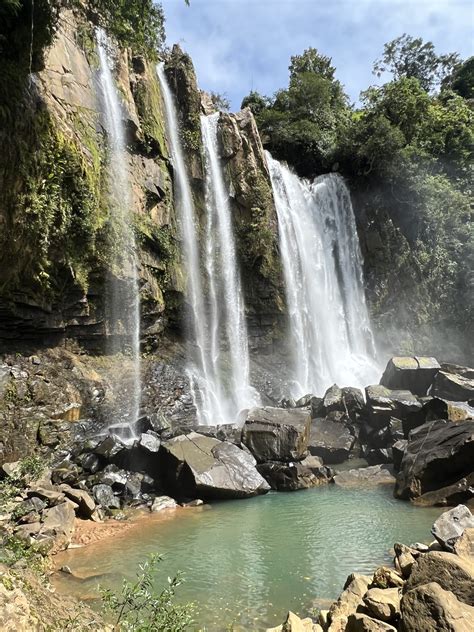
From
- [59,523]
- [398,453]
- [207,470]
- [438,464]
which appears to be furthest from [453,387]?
[59,523]

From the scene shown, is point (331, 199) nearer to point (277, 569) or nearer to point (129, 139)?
point (129, 139)

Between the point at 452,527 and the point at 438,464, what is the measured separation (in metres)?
4.64

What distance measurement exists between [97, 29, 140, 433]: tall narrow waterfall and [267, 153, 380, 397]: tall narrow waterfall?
25.5 ft

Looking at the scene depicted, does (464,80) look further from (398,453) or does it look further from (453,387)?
(398,453)

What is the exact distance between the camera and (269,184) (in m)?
23.0

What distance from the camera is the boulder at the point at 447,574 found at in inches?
179

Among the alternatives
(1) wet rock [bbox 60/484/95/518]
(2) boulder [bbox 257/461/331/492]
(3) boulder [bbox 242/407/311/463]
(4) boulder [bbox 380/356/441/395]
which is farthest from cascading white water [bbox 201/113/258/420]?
(1) wet rock [bbox 60/484/95/518]

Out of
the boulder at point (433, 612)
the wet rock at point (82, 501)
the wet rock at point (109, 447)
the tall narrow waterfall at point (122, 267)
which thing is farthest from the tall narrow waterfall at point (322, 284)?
the boulder at point (433, 612)

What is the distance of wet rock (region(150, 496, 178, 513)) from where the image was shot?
34.6ft

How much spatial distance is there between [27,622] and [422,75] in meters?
50.1

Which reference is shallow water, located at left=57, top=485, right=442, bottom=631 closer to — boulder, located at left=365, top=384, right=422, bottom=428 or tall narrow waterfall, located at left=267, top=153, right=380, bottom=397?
boulder, located at left=365, top=384, right=422, bottom=428

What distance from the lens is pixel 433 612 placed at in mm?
3889

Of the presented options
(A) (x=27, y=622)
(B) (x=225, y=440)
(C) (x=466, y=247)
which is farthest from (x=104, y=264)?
(C) (x=466, y=247)

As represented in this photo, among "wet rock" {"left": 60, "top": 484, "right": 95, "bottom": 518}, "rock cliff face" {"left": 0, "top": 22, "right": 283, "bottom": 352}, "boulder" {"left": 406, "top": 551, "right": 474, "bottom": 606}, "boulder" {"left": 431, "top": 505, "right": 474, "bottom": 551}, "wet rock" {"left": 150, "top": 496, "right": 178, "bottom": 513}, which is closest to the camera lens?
"boulder" {"left": 406, "top": 551, "right": 474, "bottom": 606}
